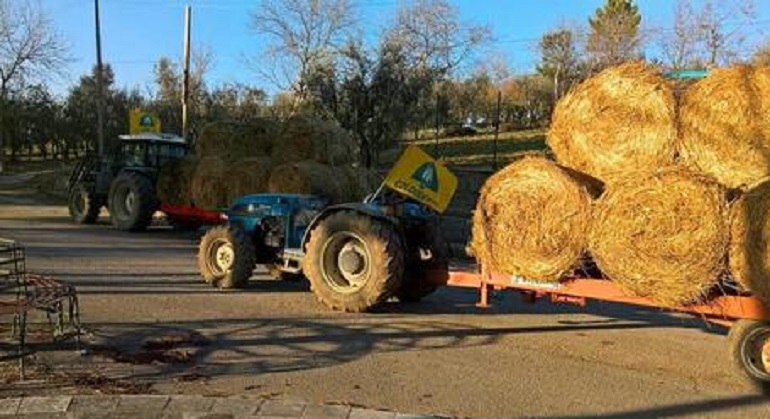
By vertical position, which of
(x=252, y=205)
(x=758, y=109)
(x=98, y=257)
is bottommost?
(x=98, y=257)

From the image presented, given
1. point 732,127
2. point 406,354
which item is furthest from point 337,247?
point 732,127

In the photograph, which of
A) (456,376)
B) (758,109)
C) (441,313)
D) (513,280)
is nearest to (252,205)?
(441,313)

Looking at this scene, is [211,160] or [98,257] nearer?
[98,257]

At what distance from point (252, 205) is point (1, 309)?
492cm

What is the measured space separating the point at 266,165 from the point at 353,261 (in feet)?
24.5

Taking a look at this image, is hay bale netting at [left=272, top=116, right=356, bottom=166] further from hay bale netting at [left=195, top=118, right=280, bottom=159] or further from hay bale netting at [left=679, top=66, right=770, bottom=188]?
hay bale netting at [left=679, top=66, right=770, bottom=188]

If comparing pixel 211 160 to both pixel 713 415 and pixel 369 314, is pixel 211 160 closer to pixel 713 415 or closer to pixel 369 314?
pixel 369 314

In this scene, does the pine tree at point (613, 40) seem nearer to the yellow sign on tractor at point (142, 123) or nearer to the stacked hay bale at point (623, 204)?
the yellow sign on tractor at point (142, 123)

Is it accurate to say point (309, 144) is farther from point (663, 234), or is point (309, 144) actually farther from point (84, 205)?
point (663, 234)

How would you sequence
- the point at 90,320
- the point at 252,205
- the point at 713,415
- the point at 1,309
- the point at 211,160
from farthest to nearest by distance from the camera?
the point at 211,160, the point at 252,205, the point at 90,320, the point at 1,309, the point at 713,415

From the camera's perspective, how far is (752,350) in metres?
6.95

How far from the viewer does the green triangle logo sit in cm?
958

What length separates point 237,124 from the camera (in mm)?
18578

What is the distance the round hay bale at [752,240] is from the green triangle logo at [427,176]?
3.56m
